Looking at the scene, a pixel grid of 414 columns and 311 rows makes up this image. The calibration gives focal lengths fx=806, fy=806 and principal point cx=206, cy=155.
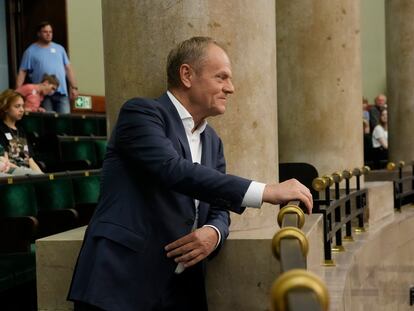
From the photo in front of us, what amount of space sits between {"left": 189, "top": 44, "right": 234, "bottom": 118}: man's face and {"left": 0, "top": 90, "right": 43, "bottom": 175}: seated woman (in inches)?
140

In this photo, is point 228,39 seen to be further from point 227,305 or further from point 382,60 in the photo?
point 382,60

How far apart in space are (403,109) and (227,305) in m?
6.79

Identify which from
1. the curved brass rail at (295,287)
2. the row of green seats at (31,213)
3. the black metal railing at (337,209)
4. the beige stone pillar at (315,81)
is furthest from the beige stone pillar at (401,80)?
the curved brass rail at (295,287)

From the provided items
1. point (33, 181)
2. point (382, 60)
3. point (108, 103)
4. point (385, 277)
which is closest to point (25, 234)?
point (33, 181)

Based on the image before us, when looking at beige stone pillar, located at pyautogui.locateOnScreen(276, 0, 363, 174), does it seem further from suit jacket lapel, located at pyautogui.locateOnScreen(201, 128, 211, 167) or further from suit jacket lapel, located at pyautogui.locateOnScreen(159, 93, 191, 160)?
suit jacket lapel, located at pyautogui.locateOnScreen(159, 93, 191, 160)

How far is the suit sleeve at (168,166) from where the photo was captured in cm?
229

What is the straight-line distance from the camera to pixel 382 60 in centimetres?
1661

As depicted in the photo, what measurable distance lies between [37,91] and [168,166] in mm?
6544

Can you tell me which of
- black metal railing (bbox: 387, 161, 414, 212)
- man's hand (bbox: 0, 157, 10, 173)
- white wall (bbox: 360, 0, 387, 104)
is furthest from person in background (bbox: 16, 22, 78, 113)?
white wall (bbox: 360, 0, 387, 104)

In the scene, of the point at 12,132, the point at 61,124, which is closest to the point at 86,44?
the point at 61,124

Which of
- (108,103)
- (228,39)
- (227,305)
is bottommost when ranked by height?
(227,305)

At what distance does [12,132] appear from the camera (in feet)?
19.9

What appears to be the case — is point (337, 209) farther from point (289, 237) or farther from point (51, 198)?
point (289, 237)

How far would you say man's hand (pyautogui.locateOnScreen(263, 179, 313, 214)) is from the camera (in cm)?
226
